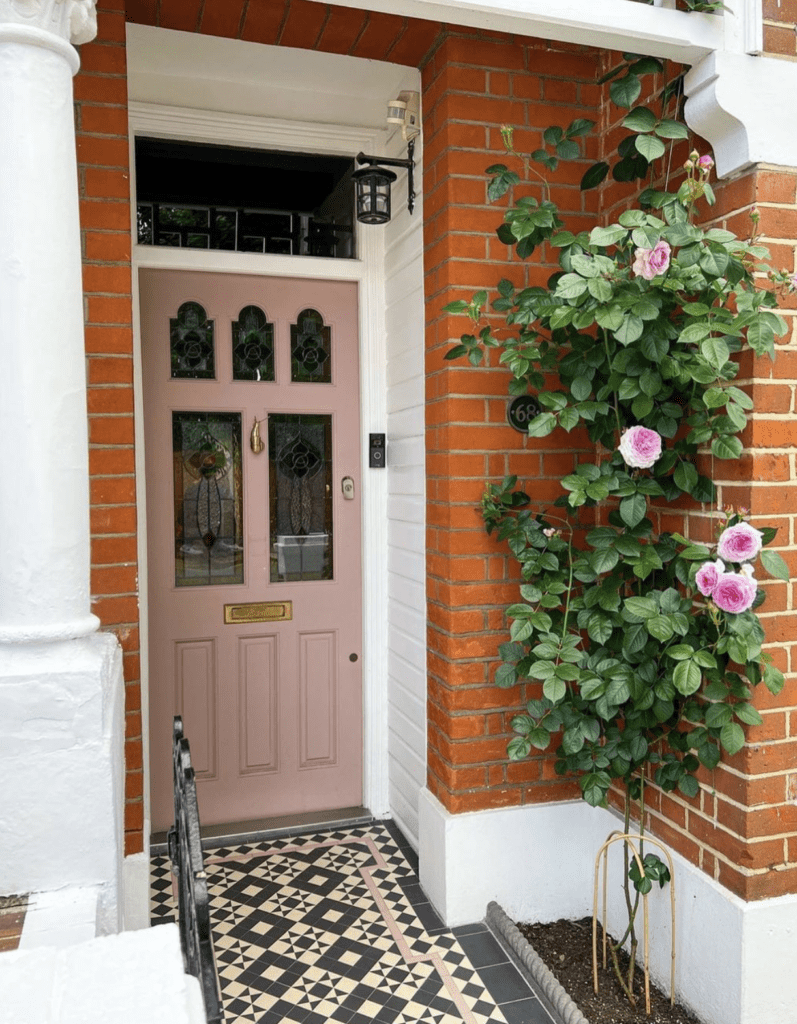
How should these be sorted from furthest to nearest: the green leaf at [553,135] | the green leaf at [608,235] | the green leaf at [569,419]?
the green leaf at [553,135], the green leaf at [569,419], the green leaf at [608,235]

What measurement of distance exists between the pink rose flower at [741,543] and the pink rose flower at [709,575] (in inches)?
1.3

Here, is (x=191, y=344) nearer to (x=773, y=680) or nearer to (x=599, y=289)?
(x=599, y=289)

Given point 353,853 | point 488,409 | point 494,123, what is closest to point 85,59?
point 494,123

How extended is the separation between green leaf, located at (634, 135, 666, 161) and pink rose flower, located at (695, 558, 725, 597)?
3.33 ft

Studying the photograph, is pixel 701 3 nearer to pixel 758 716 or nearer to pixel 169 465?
pixel 758 716

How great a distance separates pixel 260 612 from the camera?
313 cm

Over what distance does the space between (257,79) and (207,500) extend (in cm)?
155

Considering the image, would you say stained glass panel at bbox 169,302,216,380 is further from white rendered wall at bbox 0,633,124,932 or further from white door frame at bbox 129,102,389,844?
white rendered wall at bbox 0,633,124,932

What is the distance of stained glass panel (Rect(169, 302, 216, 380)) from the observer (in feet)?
9.87

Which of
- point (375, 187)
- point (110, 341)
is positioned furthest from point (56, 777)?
point (375, 187)

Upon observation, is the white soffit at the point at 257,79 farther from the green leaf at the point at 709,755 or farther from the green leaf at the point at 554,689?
the green leaf at the point at 709,755

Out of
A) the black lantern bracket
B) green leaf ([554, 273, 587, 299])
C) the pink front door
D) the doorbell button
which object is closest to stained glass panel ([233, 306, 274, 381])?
the pink front door

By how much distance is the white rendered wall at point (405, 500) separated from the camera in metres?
2.78

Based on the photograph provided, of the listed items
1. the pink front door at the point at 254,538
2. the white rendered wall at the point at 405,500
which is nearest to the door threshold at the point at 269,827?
the pink front door at the point at 254,538
